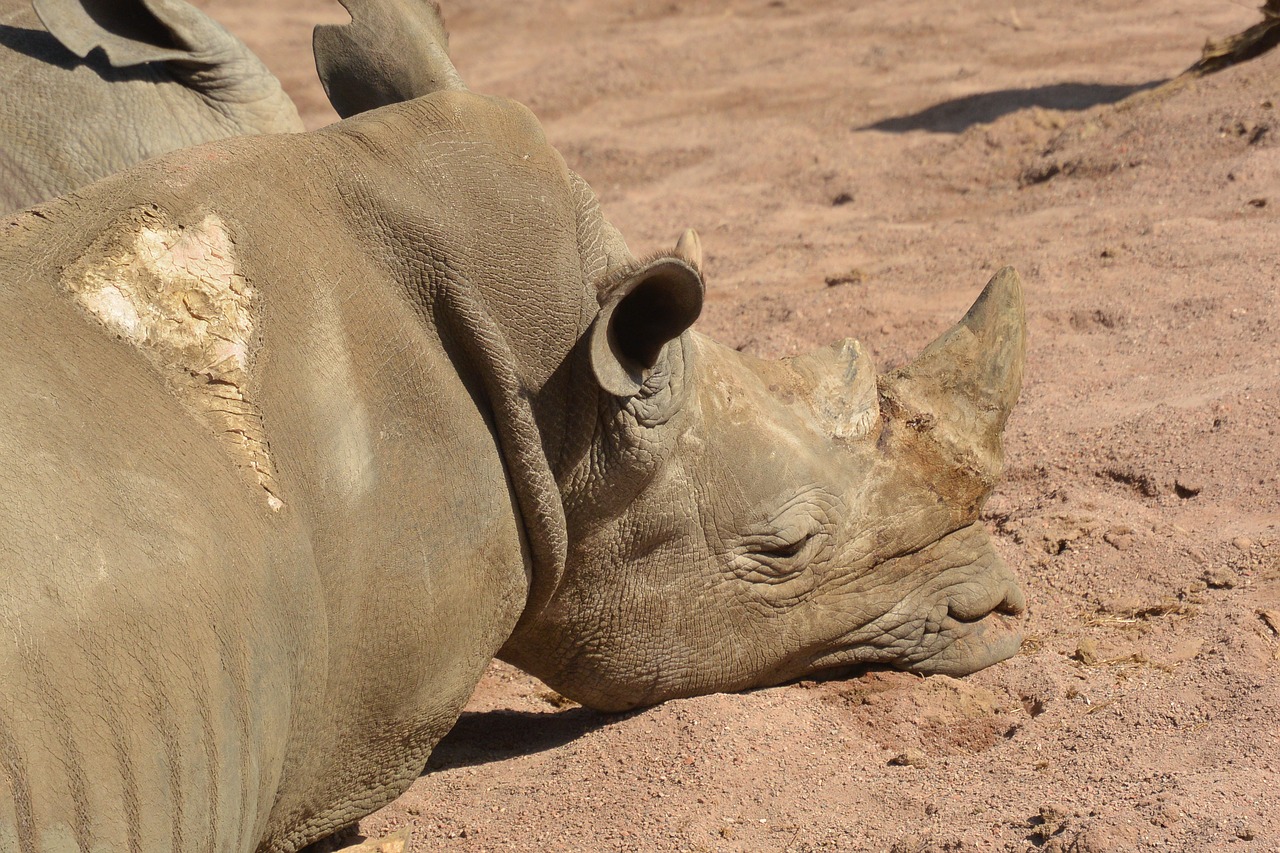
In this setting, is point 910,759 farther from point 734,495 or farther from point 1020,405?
point 1020,405

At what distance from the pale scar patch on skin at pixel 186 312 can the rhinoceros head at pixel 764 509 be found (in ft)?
1.97

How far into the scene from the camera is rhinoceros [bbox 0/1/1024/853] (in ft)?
6.85

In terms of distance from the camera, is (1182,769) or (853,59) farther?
(853,59)

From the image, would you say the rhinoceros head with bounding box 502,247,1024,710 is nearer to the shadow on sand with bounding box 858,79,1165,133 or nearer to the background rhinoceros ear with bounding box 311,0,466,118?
the background rhinoceros ear with bounding box 311,0,466,118

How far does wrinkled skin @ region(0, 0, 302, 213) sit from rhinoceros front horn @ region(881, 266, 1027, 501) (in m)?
2.45

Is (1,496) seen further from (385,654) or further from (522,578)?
(522,578)

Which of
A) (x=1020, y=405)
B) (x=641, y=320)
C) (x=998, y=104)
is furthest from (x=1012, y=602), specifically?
(x=998, y=104)

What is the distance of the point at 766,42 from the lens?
13.0 m

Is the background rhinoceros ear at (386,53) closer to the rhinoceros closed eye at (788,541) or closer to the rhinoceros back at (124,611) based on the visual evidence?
the rhinoceros back at (124,611)

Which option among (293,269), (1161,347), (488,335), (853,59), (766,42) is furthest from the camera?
(766,42)

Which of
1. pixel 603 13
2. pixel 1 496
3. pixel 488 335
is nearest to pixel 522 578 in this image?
pixel 488 335

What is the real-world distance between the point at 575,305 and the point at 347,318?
1.47 ft

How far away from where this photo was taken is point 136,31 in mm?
4754

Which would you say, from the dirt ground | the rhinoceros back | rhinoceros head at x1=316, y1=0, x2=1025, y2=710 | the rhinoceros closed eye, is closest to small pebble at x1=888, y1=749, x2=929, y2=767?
the dirt ground
